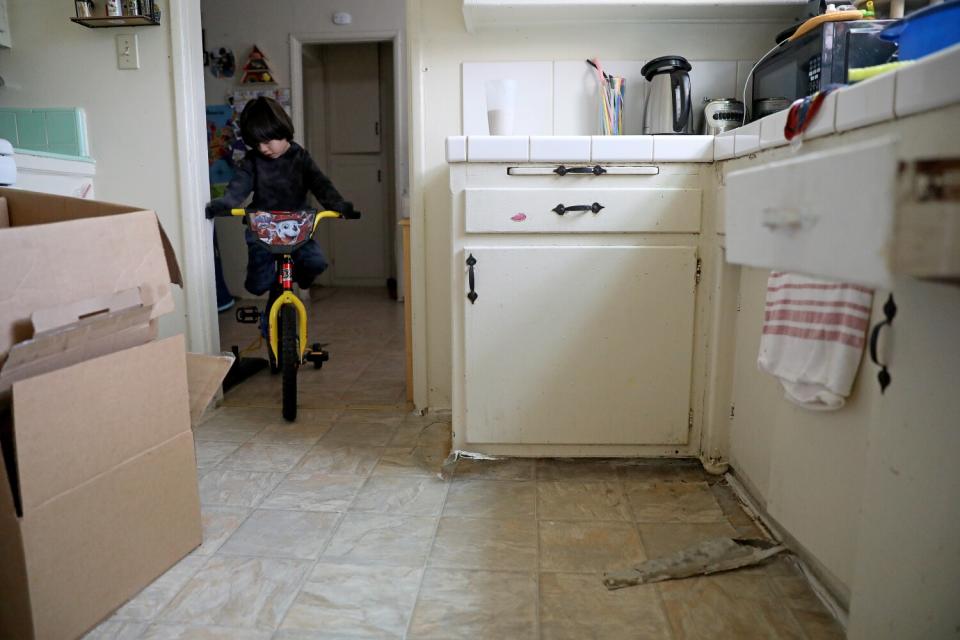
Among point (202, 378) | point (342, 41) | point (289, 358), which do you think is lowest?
point (289, 358)

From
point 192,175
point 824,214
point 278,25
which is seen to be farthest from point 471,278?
point 278,25

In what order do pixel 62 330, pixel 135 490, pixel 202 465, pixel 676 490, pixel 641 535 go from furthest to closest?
pixel 202 465
pixel 676 490
pixel 641 535
pixel 135 490
pixel 62 330

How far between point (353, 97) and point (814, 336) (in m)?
5.18

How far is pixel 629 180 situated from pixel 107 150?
1843 millimetres

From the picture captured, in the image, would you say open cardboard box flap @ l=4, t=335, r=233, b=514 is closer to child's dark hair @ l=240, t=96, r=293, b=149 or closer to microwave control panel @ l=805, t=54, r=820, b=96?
child's dark hair @ l=240, t=96, r=293, b=149

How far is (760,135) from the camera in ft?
4.91

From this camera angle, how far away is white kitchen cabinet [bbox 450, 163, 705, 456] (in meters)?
1.82

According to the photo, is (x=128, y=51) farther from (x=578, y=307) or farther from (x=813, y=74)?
(x=813, y=74)

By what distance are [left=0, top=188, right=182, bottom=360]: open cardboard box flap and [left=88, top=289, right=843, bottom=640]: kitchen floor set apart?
1.91 ft

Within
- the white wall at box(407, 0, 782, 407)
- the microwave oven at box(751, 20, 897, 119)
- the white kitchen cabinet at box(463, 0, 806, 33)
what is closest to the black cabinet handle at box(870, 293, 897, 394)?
the microwave oven at box(751, 20, 897, 119)

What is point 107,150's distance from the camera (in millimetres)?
2379

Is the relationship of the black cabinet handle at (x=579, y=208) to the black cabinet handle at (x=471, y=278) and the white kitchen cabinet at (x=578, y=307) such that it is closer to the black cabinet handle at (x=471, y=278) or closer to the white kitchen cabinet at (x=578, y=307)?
the white kitchen cabinet at (x=578, y=307)

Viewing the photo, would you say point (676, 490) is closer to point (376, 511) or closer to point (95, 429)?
point (376, 511)

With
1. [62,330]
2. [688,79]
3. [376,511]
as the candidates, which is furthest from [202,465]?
[688,79]
